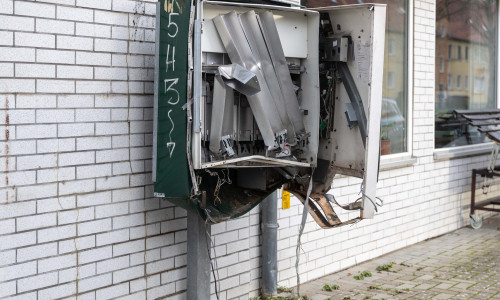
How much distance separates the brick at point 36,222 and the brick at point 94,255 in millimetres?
333

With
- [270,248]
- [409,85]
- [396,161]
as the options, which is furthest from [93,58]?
[409,85]

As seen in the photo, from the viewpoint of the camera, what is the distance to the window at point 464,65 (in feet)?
31.0

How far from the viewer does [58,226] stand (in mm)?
4453

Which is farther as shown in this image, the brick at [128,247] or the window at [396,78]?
the window at [396,78]

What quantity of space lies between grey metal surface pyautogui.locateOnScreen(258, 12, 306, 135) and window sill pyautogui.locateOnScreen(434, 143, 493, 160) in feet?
15.0

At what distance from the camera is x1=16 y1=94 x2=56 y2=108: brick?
4191 millimetres

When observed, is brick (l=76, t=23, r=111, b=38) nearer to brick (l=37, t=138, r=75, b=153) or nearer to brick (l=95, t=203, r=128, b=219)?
brick (l=37, t=138, r=75, b=153)

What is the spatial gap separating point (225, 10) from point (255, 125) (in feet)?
2.71

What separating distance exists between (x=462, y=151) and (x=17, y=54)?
7.11m

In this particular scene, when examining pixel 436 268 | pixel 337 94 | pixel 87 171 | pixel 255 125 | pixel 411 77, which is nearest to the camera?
pixel 87 171

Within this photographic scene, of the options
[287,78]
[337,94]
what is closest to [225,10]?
[287,78]

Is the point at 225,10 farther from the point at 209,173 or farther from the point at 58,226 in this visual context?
the point at 58,226

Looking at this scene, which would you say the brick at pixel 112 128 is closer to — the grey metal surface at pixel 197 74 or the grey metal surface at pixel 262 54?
the grey metal surface at pixel 197 74

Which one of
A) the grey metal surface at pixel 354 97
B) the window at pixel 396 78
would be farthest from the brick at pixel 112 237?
the window at pixel 396 78
